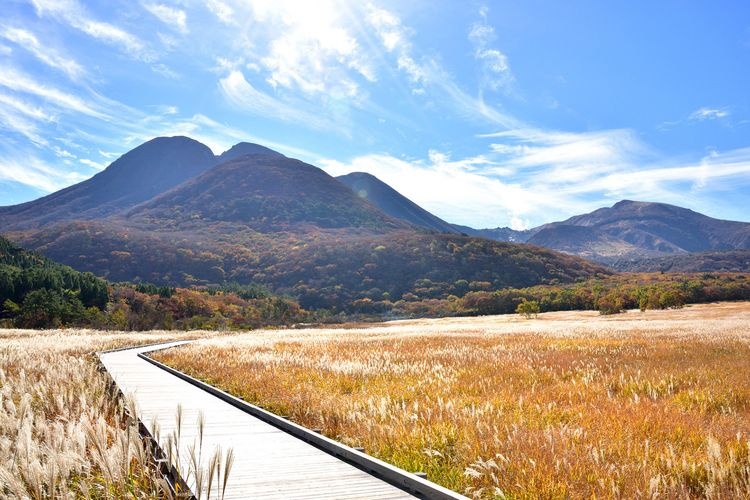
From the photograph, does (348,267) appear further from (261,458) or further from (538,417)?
(261,458)

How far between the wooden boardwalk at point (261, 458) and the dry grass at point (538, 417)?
0.77m

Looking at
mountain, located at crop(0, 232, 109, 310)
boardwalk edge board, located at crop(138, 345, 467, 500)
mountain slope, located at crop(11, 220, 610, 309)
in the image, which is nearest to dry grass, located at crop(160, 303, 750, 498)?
Result: boardwalk edge board, located at crop(138, 345, 467, 500)

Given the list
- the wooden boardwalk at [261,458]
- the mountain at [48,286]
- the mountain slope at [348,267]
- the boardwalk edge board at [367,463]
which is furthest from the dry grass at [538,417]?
the mountain slope at [348,267]

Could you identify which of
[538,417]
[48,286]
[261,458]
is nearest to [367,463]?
[261,458]

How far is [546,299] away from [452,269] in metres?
72.5

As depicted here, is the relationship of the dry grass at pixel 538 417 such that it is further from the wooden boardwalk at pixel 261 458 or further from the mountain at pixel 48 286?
the mountain at pixel 48 286

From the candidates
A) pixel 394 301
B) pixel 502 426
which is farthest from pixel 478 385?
pixel 394 301

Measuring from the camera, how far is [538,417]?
711 cm

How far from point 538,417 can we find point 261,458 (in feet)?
13.2

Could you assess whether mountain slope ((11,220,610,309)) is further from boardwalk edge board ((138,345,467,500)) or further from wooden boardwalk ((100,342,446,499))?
boardwalk edge board ((138,345,467,500))

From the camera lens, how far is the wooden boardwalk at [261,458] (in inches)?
180

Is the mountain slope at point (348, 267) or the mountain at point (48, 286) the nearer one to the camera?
the mountain at point (48, 286)

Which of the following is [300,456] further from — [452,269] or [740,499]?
[452,269]

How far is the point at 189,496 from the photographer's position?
148 inches
